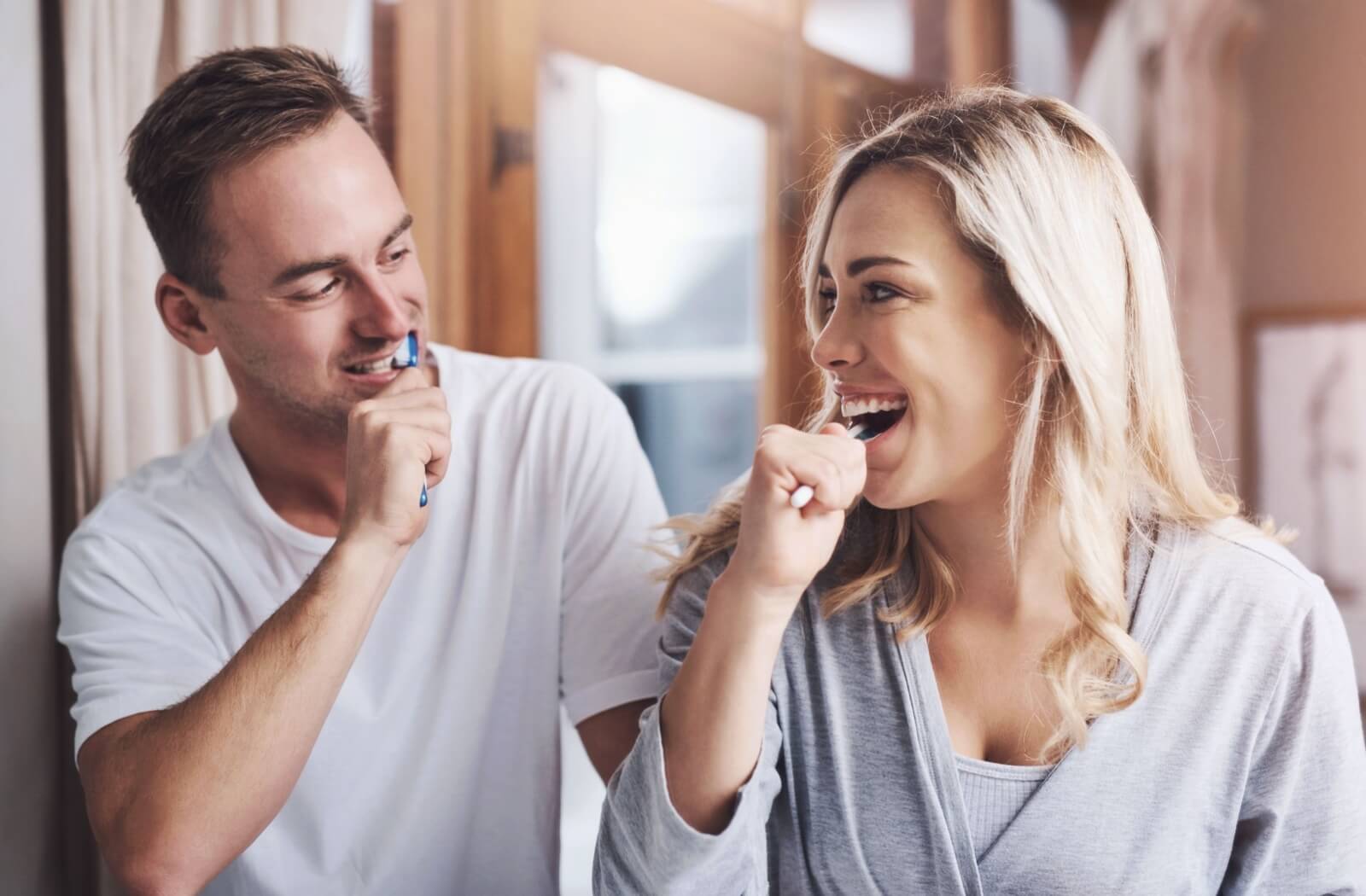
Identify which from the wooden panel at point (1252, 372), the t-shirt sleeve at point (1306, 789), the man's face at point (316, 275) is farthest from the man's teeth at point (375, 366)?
the wooden panel at point (1252, 372)

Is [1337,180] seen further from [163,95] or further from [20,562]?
[20,562]

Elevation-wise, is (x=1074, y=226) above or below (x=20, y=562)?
above

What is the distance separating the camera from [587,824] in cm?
208

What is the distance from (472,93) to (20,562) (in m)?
1.09

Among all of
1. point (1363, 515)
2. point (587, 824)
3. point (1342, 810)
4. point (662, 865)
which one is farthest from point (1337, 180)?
point (662, 865)

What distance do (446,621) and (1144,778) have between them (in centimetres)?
75

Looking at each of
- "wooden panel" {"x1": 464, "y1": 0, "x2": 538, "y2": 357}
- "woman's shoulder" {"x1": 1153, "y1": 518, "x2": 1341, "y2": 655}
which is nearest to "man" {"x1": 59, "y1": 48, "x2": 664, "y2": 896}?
"woman's shoulder" {"x1": 1153, "y1": 518, "x2": 1341, "y2": 655}

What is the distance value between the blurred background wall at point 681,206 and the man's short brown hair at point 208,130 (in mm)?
191

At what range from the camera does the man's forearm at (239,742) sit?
3.30 feet

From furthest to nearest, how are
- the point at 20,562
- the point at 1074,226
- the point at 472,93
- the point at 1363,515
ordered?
the point at 1363,515 → the point at 472,93 → the point at 20,562 → the point at 1074,226

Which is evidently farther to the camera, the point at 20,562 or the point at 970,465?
the point at 20,562

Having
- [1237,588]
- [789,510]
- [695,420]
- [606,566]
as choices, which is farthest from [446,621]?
[695,420]

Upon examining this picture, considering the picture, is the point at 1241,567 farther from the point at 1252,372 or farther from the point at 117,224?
the point at 1252,372

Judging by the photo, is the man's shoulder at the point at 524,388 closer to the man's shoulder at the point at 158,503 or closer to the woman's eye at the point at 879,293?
the man's shoulder at the point at 158,503
